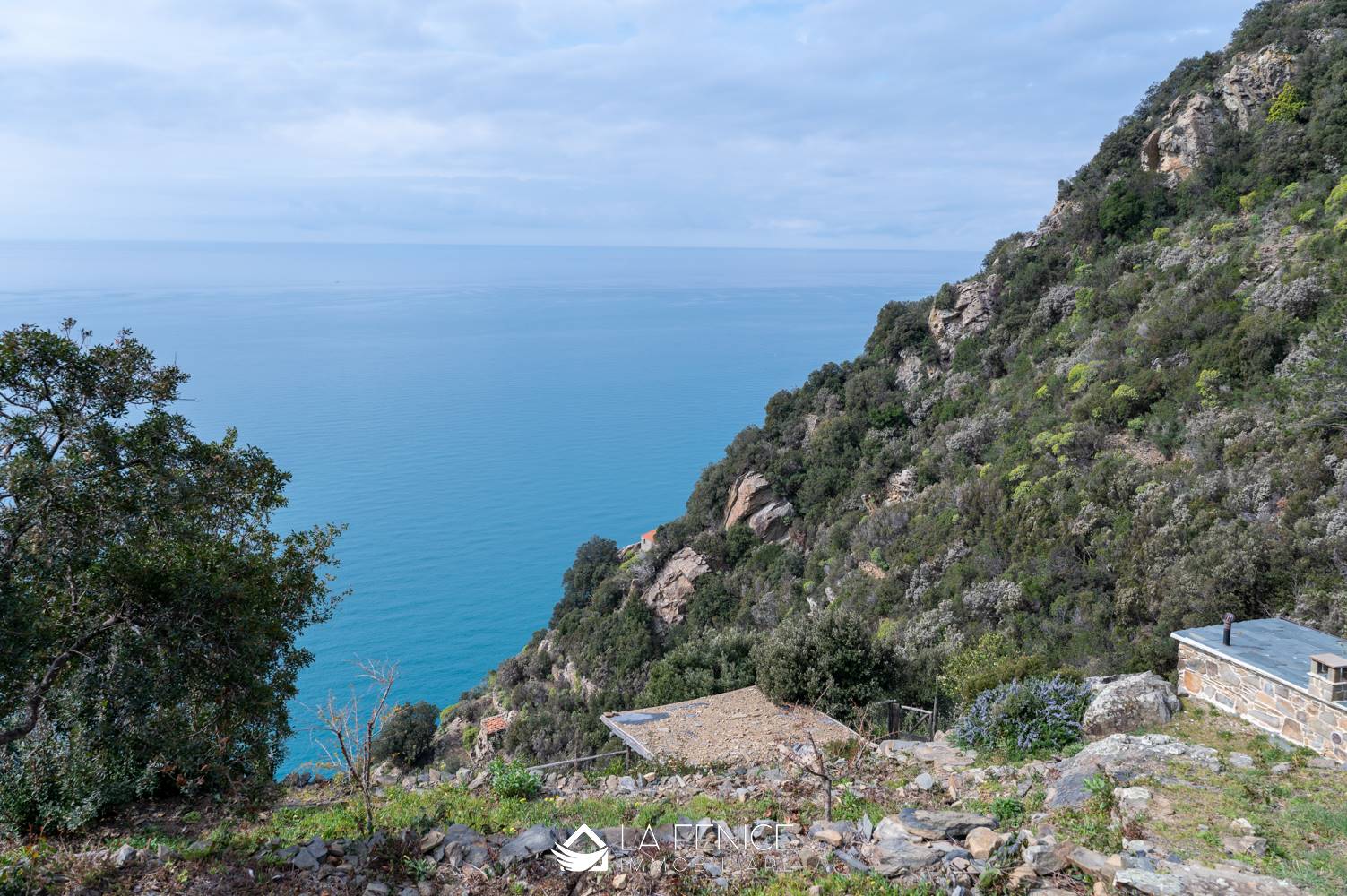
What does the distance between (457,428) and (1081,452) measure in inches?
2610

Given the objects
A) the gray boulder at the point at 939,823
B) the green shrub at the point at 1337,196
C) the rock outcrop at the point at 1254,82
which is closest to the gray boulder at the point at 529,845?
the gray boulder at the point at 939,823

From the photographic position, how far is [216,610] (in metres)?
7.16

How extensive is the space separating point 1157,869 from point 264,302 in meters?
208

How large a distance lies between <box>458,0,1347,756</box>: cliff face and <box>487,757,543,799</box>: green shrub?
20.5ft

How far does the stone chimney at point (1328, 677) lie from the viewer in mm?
7293

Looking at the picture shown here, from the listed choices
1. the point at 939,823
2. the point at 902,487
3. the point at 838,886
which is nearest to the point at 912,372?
the point at 902,487

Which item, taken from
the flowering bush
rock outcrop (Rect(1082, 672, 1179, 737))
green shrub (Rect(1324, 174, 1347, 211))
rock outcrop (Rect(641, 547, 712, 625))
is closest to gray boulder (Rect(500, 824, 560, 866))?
the flowering bush

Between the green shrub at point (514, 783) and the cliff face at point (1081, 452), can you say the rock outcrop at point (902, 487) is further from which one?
the green shrub at point (514, 783)

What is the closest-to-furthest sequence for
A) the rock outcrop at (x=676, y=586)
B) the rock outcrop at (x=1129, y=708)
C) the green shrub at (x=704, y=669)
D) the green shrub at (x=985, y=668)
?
the rock outcrop at (x=1129, y=708) → the green shrub at (x=985, y=668) → the green shrub at (x=704, y=669) → the rock outcrop at (x=676, y=586)

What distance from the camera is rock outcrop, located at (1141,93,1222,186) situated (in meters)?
24.9

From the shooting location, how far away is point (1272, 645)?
885 cm

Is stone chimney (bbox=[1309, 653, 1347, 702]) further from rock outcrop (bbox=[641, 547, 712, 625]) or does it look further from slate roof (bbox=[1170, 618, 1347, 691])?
rock outcrop (bbox=[641, 547, 712, 625])

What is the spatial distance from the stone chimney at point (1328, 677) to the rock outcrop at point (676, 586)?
18.6 metres

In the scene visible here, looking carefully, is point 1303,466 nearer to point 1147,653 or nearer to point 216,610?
point 1147,653
